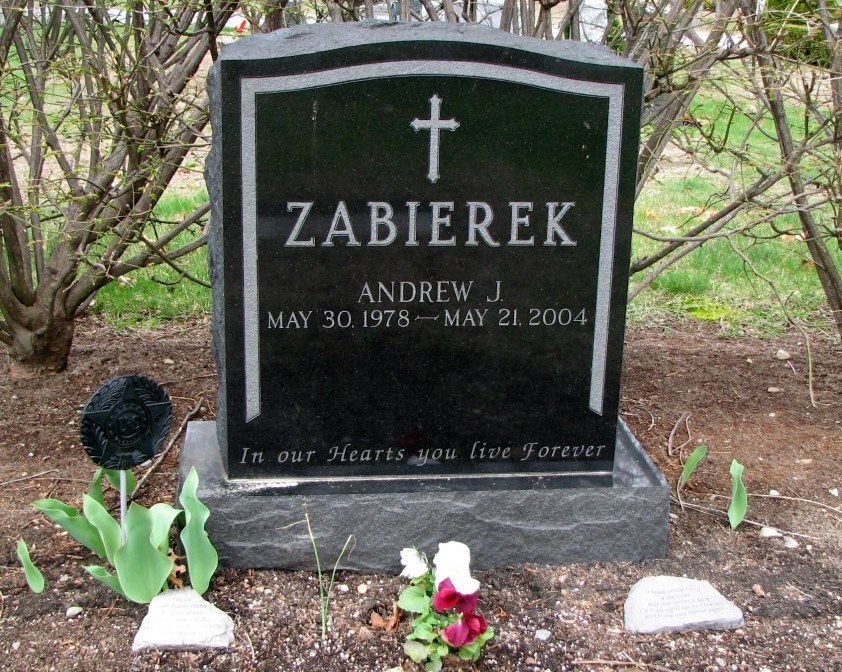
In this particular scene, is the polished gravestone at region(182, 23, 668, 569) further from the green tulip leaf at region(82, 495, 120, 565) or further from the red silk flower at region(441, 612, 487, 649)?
the red silk flower at region(441, 612, 487, 649)

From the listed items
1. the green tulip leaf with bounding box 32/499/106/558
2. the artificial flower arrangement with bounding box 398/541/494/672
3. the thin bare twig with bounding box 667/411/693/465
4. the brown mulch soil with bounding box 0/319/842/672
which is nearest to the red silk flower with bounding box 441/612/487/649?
the artificial flower arrangement with bounding box 398/541/494/672

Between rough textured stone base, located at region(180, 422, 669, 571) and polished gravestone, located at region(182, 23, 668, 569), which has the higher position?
polished gravestone, located at region(182, 23, 668, 569)

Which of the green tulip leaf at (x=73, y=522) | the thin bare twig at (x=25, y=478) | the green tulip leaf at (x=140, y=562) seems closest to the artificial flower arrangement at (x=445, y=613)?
the green tulip leaf at (x=140, y=562)

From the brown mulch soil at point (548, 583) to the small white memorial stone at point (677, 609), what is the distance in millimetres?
31

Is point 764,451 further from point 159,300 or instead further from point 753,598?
point 159,300

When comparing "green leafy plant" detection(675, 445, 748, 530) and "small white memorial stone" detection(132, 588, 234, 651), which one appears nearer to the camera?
"small white memorial stone" detection(132, 588, 234, 651)

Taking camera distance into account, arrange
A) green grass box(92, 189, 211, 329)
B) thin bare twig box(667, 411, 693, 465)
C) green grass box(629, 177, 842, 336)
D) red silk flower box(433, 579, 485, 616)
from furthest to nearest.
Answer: green grass box(629, 177, 842, 336) → green grass box(92, 189, 211, 329) → thin bare twig box(667, 411, 693, 465) → red silk flower box(433, 579, 485, 616)

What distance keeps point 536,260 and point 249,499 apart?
113 cm

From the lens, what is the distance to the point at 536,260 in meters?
2.89

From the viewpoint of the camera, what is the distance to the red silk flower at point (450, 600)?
8.00 ft

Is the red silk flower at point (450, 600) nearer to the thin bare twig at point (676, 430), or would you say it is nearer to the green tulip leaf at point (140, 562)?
the green tulip leaf at point (140, 562)

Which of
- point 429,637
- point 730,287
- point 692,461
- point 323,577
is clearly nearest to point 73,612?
point 323,577

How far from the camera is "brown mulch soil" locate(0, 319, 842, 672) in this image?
2.57 m

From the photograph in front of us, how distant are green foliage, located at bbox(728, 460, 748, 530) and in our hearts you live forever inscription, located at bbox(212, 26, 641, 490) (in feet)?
1.31
